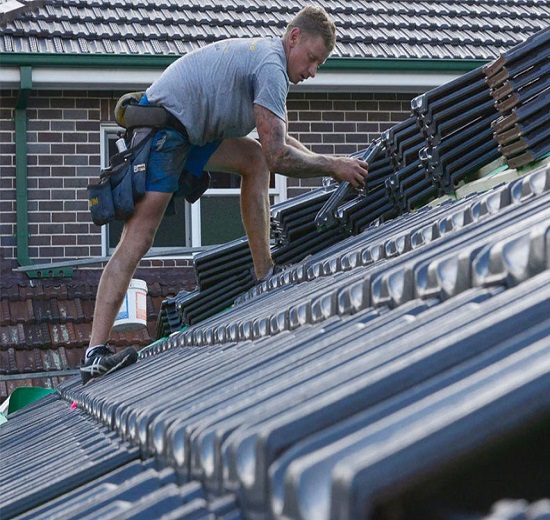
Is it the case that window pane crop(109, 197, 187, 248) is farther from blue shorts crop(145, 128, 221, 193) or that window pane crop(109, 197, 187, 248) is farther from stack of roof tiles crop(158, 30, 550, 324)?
blue shorts crop(145, 128, 221, 193)

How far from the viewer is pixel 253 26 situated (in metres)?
11.4

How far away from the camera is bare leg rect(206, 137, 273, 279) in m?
5.73

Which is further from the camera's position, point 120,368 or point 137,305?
point 137,305

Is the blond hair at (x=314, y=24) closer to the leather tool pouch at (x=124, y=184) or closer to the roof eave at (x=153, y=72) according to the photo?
the leather tool pouch at (x=124, y=184)

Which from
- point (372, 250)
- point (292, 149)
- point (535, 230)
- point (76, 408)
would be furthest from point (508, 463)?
point (292, 149)

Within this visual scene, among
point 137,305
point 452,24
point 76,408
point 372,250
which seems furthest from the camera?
point 452,24

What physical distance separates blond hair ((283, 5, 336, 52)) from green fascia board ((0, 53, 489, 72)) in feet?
17.1

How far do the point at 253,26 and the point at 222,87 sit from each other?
6.31 meters

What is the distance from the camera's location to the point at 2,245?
10.7 m

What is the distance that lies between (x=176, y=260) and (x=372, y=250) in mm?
7661

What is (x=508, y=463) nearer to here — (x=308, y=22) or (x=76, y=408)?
(x=76, y=408)

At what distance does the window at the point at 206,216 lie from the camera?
11.2 metres

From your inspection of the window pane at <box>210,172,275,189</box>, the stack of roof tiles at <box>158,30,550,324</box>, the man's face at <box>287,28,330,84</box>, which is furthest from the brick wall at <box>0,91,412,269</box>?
the man's face at <box>287,28,330,84</box>

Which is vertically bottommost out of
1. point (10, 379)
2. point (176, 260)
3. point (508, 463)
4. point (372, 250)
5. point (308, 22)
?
point (10, 379)
